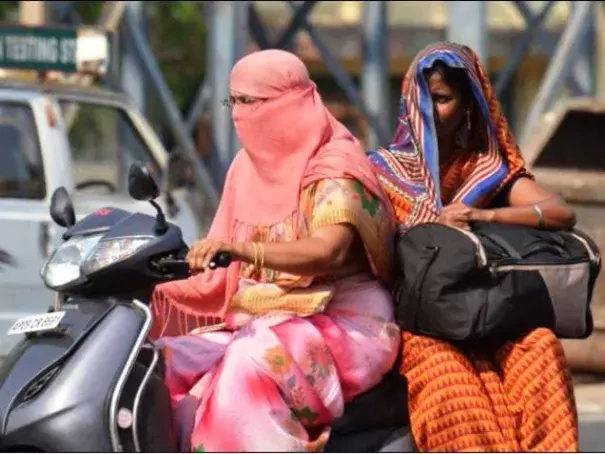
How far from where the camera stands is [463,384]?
3.94 meters

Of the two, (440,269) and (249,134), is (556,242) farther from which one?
(249,134)

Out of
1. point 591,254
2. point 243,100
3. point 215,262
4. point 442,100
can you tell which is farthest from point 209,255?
point 591,254

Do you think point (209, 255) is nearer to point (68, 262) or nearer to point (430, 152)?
point (68, 262)

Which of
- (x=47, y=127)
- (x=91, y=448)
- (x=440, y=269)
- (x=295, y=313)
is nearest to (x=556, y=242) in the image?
(x=440, y=269)

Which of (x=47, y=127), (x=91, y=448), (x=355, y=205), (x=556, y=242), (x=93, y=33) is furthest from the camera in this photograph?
(x=93, y=33)

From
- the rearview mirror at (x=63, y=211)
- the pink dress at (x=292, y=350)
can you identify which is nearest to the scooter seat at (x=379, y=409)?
the pink dress at (x=292, y=350)

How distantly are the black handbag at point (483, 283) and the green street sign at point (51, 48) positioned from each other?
19.1 ft

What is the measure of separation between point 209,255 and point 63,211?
21.2 inches

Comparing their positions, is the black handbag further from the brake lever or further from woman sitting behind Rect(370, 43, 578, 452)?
the brake lever

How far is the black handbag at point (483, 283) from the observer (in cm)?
391

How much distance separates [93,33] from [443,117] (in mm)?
5637

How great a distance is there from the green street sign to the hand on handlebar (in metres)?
6.06

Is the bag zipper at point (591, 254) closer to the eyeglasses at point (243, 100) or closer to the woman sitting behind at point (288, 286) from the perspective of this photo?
the woman sitting behind at point (288, 286)

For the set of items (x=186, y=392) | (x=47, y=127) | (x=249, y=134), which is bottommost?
(x=47, y=127)
